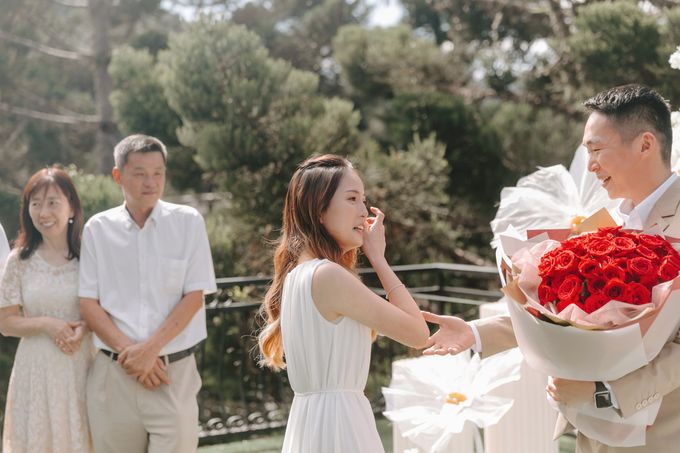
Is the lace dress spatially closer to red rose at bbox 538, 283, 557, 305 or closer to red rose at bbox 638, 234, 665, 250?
red rose at bbox 538, 283, 557, 305

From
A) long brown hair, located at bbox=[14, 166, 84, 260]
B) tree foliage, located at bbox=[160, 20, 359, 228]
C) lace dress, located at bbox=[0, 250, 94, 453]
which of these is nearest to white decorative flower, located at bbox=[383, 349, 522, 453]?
lace dress, located at bbox=[0, 250, 94, 453]

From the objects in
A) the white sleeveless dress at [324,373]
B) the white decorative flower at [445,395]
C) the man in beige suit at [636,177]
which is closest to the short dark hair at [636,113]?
the man in beige suit at [636,177]

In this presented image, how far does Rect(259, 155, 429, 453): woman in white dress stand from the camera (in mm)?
2191

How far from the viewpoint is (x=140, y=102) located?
9062 millimetres

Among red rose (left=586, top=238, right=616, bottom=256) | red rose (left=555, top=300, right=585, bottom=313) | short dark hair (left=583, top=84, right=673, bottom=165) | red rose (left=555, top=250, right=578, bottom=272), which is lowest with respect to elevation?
red rose (left=555, top=300, right=585, bottom=313)

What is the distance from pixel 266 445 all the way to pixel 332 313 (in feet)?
11.4

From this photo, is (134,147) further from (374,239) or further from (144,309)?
(374,239)

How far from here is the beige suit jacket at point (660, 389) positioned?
1.83 m

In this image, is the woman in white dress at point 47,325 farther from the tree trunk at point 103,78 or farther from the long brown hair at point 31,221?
the tree trunk at point 103,78

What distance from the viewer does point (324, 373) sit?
87.7 inches

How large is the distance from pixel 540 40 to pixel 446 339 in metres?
8.80

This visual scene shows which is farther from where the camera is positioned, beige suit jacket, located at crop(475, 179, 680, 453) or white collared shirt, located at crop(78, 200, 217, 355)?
white collared shirt, located at crop(78, 200, 217, 355)

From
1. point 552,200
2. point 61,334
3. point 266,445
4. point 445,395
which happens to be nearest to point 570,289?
point 445,395

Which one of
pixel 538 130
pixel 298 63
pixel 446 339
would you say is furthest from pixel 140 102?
pixel 446 339
